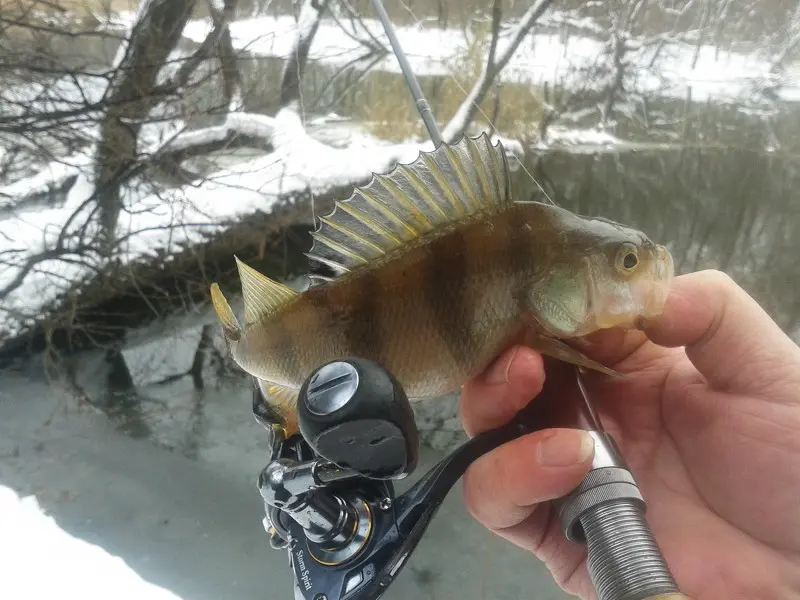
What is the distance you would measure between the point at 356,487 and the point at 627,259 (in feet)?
1.24

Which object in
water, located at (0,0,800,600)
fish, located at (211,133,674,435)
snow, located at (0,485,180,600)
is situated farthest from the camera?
water, located at (0,0,800,600)

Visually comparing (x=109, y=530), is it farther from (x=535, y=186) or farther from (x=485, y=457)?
(x=535, y=186)

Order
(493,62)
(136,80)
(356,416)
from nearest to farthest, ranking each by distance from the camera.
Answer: (356,416), (493,62), (136,80)

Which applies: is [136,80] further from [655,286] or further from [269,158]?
[655,286]

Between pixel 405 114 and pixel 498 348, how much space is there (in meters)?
1.71

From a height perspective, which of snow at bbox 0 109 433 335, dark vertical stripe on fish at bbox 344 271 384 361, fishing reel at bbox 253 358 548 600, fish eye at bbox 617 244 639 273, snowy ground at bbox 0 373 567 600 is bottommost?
snowy ground at bbox 0 373 567 600

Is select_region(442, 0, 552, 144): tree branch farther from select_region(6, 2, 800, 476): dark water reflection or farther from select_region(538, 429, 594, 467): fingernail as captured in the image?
select_region(538, 429, 594, 467): fingernail

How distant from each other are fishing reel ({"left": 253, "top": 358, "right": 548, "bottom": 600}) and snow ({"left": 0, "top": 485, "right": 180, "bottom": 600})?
88 centimetres

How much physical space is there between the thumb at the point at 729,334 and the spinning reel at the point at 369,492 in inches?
7.1

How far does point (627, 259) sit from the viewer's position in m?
0.48

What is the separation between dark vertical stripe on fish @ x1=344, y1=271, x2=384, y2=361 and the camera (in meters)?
0.52

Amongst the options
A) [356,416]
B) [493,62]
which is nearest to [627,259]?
[356,416]

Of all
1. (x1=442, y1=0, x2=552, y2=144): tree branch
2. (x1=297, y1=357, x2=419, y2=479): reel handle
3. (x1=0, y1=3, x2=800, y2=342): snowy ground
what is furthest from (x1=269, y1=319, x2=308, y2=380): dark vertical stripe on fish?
(x1=0, y1=3, x2=800, y2=342): snowy ground

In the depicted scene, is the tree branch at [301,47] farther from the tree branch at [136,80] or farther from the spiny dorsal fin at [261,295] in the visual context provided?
the spiny dorsal fin at [261,295]
